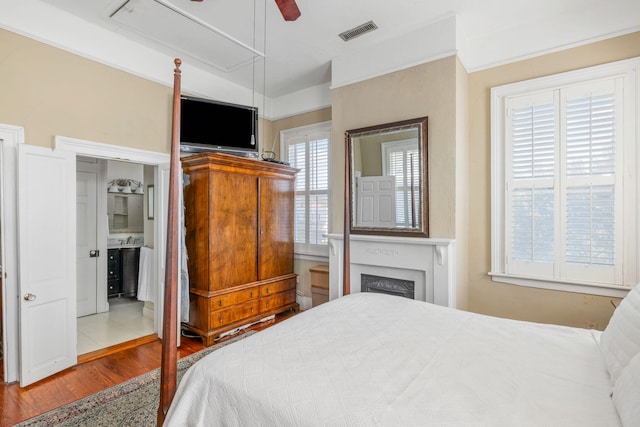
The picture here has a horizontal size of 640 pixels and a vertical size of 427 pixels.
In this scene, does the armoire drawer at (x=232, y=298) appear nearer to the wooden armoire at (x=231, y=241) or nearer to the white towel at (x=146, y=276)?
the wooden armoire at (x=231, y=241)

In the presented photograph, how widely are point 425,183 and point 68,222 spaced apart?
3.20 meters

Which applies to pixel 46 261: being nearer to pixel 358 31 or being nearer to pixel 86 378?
pixel 86 378

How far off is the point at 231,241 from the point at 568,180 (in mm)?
3206

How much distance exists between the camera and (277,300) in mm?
4039

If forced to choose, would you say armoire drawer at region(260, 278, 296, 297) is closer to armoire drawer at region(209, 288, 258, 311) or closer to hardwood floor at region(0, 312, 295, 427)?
armoire drawer at region(209, 288, 258, 311)

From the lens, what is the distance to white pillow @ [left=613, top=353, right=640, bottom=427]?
84 centimetres

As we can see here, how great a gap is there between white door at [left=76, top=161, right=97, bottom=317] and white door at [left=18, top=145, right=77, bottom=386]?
163 centimetres

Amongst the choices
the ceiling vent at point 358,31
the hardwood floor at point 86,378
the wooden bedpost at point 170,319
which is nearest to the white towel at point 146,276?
the hardwood floor at point 86,378

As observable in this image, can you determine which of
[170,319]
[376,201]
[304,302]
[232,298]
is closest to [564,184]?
[376,201]

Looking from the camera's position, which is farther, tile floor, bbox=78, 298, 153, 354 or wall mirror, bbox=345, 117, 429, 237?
tile floor, bbox=78, 298, 153, 354

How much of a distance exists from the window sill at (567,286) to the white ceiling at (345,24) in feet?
6.61

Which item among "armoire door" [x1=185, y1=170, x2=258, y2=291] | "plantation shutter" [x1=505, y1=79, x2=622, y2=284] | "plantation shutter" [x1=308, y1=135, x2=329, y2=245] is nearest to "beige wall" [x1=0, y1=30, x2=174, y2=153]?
"armoire door" [x1=185, y1=170, x2=258, y2=291]

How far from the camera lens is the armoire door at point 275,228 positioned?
3.84 meters

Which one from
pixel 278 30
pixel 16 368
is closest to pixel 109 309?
pixel 16 368
